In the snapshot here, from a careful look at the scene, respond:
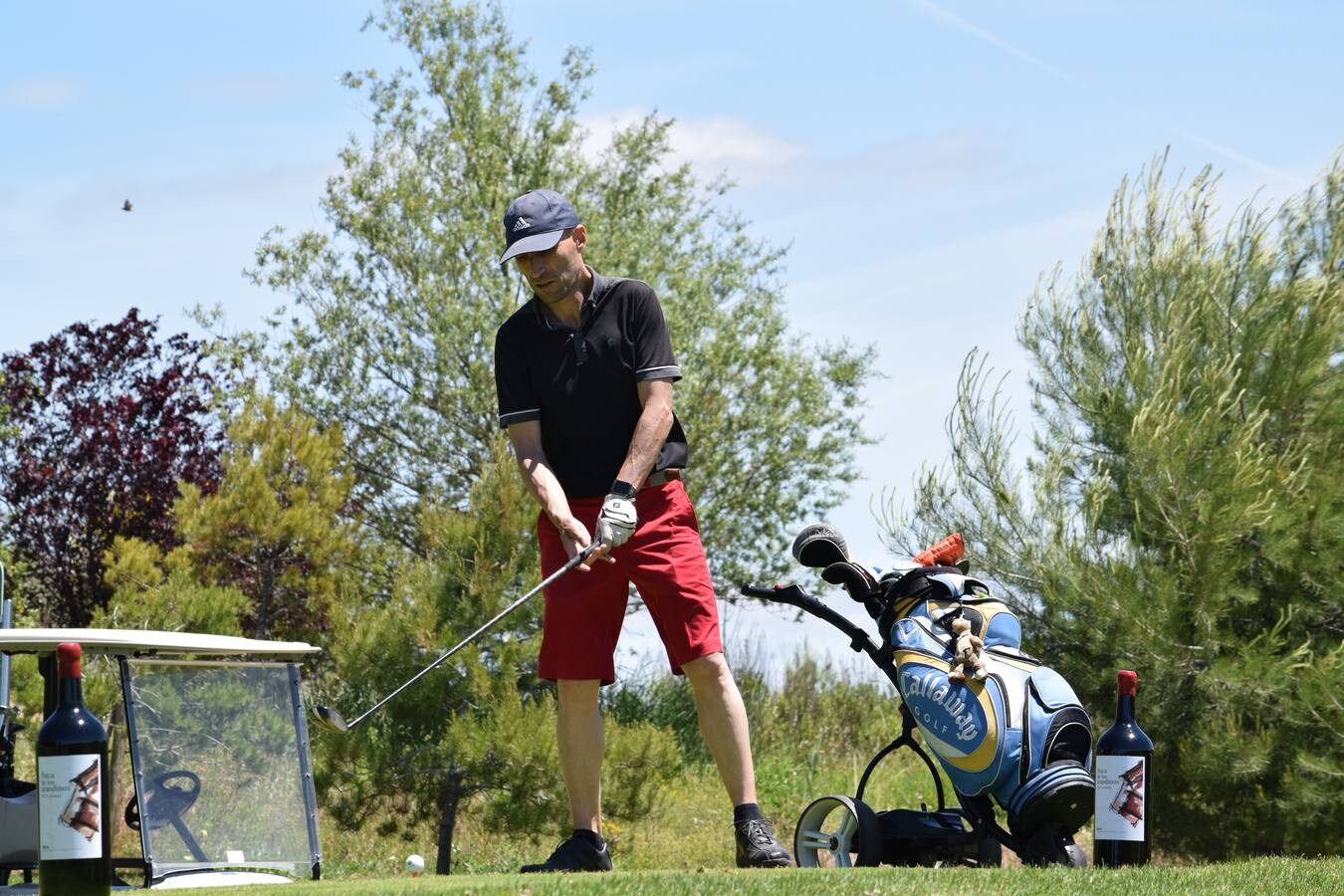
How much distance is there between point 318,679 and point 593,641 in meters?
6.52

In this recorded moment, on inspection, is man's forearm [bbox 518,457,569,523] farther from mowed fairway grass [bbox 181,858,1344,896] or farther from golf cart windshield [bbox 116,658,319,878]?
golf cart windshield [bbox 116,658,319,878]

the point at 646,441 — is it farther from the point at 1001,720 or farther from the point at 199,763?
the point at 199,763

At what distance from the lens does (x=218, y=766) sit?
585 cm

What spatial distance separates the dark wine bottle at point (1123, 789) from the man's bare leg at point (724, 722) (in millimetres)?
1072

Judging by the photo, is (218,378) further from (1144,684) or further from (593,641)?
(593,641)

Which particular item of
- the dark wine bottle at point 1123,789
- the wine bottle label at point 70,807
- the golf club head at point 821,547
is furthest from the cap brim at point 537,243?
the dark wine bottle at point 1123,789

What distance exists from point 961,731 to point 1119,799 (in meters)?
0.50

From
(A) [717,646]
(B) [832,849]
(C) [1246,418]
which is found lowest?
(B) [832,849]

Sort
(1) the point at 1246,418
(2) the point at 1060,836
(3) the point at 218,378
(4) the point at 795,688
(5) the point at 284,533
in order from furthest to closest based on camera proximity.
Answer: (3) the point at 218,378
(4) the point at 795,688
(5) the point at 284,533
(1) the point at 1246,418
(2) the point at 1060,836

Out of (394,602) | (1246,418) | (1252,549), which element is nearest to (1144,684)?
(1252,549)

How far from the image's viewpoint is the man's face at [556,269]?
17.8 feet

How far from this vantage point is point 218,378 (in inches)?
587

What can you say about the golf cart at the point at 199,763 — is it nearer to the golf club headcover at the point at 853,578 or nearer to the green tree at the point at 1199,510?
the golf club headcover at the point at 853,578

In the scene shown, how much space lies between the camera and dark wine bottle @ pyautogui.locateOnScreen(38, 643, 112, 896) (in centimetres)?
411
